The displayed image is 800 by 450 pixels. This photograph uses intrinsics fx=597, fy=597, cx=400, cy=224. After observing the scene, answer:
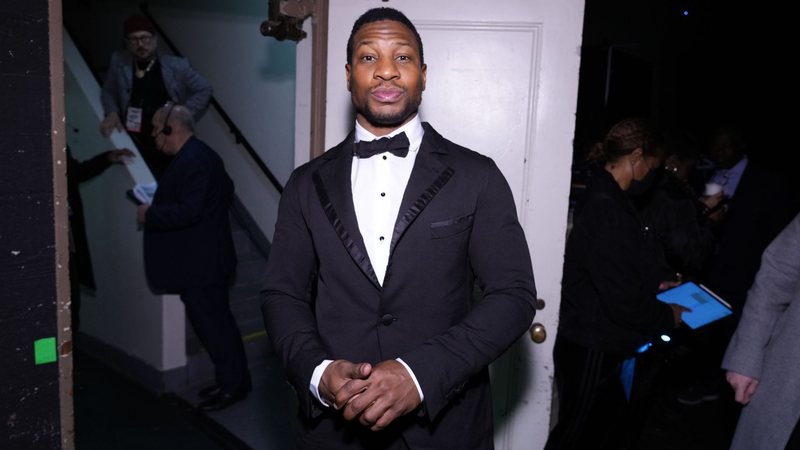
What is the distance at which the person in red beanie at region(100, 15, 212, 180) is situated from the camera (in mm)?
4625

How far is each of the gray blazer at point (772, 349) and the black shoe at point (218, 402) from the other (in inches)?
114

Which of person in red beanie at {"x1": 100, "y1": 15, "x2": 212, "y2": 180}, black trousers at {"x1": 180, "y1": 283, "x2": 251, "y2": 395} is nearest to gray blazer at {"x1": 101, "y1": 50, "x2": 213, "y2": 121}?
person in red beanie at {"x1": 100, "y1": 15, "x2": 212, "y2": 180}

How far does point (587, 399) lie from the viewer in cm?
A: 242

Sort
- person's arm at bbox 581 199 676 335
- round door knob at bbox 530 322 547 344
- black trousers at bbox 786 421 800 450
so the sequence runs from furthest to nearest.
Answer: person's arm at bbox 581 199 676 335 → round door knob at bbox 530 322 547 344 → black trousers at bbox 786 421 800 450

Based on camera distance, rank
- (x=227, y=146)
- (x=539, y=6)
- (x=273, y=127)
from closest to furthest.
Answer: (x=539, y=6) < (x=273, y=127) < (x=227, y=146)

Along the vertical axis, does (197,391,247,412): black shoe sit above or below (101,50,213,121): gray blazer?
below

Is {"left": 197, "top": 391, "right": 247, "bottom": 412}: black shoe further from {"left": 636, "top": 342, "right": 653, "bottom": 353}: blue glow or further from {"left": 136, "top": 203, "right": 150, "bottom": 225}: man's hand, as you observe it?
{"left": 636, "top": 342, "right": 653, "bottom": 353}: blue glow

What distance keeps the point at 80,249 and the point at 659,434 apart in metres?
3.98

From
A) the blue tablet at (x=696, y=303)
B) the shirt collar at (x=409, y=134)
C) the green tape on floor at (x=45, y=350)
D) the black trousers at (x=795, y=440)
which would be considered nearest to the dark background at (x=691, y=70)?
the blue tablet at (x=696, y=303)

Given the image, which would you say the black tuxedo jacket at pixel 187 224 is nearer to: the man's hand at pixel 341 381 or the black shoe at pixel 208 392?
the black shoe at pixel 208 392

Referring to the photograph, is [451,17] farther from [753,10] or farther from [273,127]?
[753,10]

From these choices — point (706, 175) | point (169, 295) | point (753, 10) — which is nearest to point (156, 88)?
point (169, 295)

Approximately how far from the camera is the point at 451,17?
2.05 metres

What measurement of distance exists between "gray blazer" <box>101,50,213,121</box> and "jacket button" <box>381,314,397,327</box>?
3835mm
